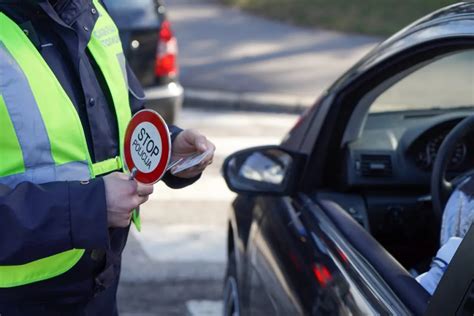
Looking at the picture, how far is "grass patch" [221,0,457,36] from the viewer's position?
1330 cm

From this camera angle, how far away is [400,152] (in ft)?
11.4

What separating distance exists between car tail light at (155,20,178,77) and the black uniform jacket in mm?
4939

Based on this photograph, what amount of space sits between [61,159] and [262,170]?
4.09 ft

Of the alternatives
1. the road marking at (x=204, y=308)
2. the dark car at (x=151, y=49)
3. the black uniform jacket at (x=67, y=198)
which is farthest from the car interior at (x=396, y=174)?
the dark car at (x=151, y=49)

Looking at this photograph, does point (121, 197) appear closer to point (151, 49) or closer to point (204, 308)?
point (204, 308)

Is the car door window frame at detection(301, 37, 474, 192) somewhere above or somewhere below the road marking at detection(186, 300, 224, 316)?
above

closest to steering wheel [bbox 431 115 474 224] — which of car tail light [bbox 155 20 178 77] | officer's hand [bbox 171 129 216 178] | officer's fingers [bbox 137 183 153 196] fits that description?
officer's hand [bbox 171 129 216 178]

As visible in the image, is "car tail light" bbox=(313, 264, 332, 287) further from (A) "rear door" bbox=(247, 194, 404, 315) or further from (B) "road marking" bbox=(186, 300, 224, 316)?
(B) "road marking" bbox=(186, 300, 224, 316)

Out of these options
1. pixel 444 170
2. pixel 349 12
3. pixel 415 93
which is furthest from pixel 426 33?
pixel 349 12

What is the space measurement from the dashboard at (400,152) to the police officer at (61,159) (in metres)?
0.81

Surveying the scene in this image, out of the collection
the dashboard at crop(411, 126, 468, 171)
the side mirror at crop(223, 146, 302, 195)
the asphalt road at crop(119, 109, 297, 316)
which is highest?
the dashboard at crop(411, 126, 468, 171)

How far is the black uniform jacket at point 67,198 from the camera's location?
7.59 ft

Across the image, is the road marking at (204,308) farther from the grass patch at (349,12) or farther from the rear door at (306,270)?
the grass patch at (349,12)

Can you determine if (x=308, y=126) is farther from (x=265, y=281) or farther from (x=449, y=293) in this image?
(x=449, y=293)
